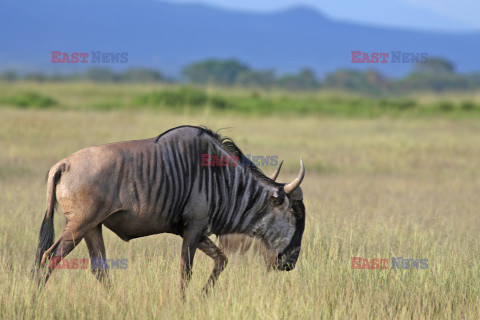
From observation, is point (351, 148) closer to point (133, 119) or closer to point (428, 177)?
point (428, 177)

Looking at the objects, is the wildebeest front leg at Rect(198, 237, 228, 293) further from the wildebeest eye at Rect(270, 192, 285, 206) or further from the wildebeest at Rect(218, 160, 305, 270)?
the wildebeest eye at Rect(270, 192, 285, 206)

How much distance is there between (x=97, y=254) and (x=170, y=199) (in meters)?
0.76

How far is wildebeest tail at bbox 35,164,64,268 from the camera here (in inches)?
186

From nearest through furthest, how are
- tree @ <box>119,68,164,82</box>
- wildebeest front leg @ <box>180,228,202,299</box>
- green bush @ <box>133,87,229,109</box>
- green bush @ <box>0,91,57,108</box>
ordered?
wildebeest front leg @ <box>180,228,202,299</box> → green bush @ <box>0,91,57,108</box> → green bush @ <box>133,87,229,109</box> → tree @ <box>119,68,164,82</box>

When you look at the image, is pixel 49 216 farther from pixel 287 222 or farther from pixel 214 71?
pixel 214 71

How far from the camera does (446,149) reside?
15547 mm

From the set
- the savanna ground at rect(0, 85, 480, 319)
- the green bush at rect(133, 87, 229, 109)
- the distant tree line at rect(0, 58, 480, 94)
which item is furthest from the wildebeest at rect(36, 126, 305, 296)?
the distant tree line at rect(0, 58, 480, 94)

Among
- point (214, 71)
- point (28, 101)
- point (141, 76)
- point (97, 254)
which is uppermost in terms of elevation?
point (214, 71)

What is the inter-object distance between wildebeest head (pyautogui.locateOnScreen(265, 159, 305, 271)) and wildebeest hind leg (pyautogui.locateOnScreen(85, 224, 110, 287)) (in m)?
1.31

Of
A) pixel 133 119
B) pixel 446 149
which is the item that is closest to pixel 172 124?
pixel 133 119

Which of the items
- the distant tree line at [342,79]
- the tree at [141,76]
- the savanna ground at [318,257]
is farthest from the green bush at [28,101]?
the tree at [141,76]

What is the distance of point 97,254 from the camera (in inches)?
199

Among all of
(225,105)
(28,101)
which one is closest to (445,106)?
(225,105)

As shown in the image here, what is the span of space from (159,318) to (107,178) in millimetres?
1066
